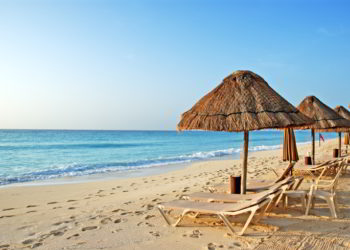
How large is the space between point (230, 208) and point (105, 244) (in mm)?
1568

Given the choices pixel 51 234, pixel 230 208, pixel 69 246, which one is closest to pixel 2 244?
pixel 51 234

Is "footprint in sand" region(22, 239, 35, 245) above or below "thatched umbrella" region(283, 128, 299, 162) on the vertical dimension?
below

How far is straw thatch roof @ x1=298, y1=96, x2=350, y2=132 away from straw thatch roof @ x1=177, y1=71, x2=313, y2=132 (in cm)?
382

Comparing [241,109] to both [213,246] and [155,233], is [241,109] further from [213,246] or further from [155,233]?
[155,233]

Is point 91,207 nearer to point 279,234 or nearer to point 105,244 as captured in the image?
point 105,244

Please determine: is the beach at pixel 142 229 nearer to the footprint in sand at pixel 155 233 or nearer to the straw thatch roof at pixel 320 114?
the footprint in sand at pixel 155 233

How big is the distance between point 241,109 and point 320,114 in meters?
4.89

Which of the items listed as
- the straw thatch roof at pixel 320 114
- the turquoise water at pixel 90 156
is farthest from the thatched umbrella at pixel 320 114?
the turquoise water at pixel 90 156

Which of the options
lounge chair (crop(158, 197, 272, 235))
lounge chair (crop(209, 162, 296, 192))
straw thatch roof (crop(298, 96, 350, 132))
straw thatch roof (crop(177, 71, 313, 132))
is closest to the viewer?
lounge chair (crop(158, 197, 272, 235))

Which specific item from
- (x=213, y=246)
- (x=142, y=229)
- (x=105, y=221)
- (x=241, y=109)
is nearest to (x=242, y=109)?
(x=241, y=109)

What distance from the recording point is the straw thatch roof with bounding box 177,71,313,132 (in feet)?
13.9

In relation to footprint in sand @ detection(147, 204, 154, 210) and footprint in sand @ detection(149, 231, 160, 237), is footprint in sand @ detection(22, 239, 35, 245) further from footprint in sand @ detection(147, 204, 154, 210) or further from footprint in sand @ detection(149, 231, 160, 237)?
footprint in sand @ detection(147, 204, 154, 210)

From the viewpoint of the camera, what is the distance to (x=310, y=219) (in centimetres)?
442

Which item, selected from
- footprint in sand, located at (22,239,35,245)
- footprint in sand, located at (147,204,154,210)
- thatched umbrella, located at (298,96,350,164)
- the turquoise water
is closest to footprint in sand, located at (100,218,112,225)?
footprint in sand, located at (147,204,154,210)
